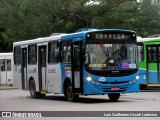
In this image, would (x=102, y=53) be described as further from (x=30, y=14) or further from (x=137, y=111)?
(x=30, y=14)

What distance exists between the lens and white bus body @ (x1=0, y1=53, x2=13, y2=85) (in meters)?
40.5

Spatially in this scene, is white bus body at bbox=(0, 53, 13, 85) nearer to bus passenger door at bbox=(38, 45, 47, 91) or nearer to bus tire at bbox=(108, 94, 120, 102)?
bus passenger door at bbox=(38, 45, 47, 91)

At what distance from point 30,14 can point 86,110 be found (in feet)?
87.2

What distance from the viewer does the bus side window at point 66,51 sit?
69.8 ft

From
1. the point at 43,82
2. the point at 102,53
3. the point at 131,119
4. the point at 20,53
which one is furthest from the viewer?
the point at 20,53

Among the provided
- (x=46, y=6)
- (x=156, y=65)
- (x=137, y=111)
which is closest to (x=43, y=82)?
(x=156, y=65)

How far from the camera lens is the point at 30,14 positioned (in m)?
42.4

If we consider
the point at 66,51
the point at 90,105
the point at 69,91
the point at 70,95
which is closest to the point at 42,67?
the point at 66,51

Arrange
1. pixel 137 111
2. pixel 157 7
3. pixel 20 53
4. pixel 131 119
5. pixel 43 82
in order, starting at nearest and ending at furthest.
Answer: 1. pixel 131 119
2. pixel 137 111
3. pixel 43 82
4. pixel 20 53
5. pixel 157 7

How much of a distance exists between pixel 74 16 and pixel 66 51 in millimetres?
20981

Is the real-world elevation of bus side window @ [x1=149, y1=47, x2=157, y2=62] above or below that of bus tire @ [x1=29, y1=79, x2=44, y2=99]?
above

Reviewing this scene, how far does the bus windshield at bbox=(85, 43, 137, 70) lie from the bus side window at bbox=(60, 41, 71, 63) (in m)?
1.46

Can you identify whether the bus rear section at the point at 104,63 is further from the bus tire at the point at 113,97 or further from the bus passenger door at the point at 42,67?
the bus passenger door at the point at 42,67

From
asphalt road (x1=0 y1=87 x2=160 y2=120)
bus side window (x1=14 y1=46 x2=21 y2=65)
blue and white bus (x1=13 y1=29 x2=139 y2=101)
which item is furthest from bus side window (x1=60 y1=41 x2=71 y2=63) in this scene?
bus side window (x1=14 y1=46 x2=21 y2=65)
